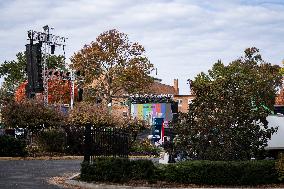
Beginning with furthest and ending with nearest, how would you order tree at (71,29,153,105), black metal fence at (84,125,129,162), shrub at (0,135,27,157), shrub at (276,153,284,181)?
tree at (71,29,153,105) → shrub at (0,135,27,157) → black metal fence at (84,125,129,162) → shrub at (276,153,284,181)

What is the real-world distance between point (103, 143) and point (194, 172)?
13.6ft

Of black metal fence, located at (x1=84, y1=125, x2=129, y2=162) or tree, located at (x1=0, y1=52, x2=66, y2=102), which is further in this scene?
tree, located at (x1=0, y1=52, x2=66, y2=102)

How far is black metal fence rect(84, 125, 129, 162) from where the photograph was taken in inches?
685

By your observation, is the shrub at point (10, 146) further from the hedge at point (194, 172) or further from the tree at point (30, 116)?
the hedge at point (194, 172)

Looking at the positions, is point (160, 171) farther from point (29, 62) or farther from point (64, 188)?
point (29, 62)

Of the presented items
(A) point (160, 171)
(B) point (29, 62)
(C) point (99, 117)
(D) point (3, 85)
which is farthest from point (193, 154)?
(D) point (3, 85)

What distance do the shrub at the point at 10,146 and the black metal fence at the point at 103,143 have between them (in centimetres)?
1104

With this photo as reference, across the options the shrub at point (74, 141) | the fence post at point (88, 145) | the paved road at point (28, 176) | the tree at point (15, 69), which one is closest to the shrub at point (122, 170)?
the fence post at point (88, 145)

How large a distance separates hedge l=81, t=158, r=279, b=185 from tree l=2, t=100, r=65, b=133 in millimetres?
17510

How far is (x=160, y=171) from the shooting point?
15617mm

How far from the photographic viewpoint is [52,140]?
3103 cm

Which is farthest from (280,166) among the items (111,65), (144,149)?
(111,65)

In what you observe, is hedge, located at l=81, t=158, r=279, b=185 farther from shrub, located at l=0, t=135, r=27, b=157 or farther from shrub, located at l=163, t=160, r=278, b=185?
shrub, located at l=0, t=135, r=27, b=157

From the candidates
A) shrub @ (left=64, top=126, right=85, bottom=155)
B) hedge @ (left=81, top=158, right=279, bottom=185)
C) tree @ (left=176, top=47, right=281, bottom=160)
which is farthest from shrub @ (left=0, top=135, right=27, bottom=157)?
tree @ (left=176, top=47, right=281, bottom=160)
